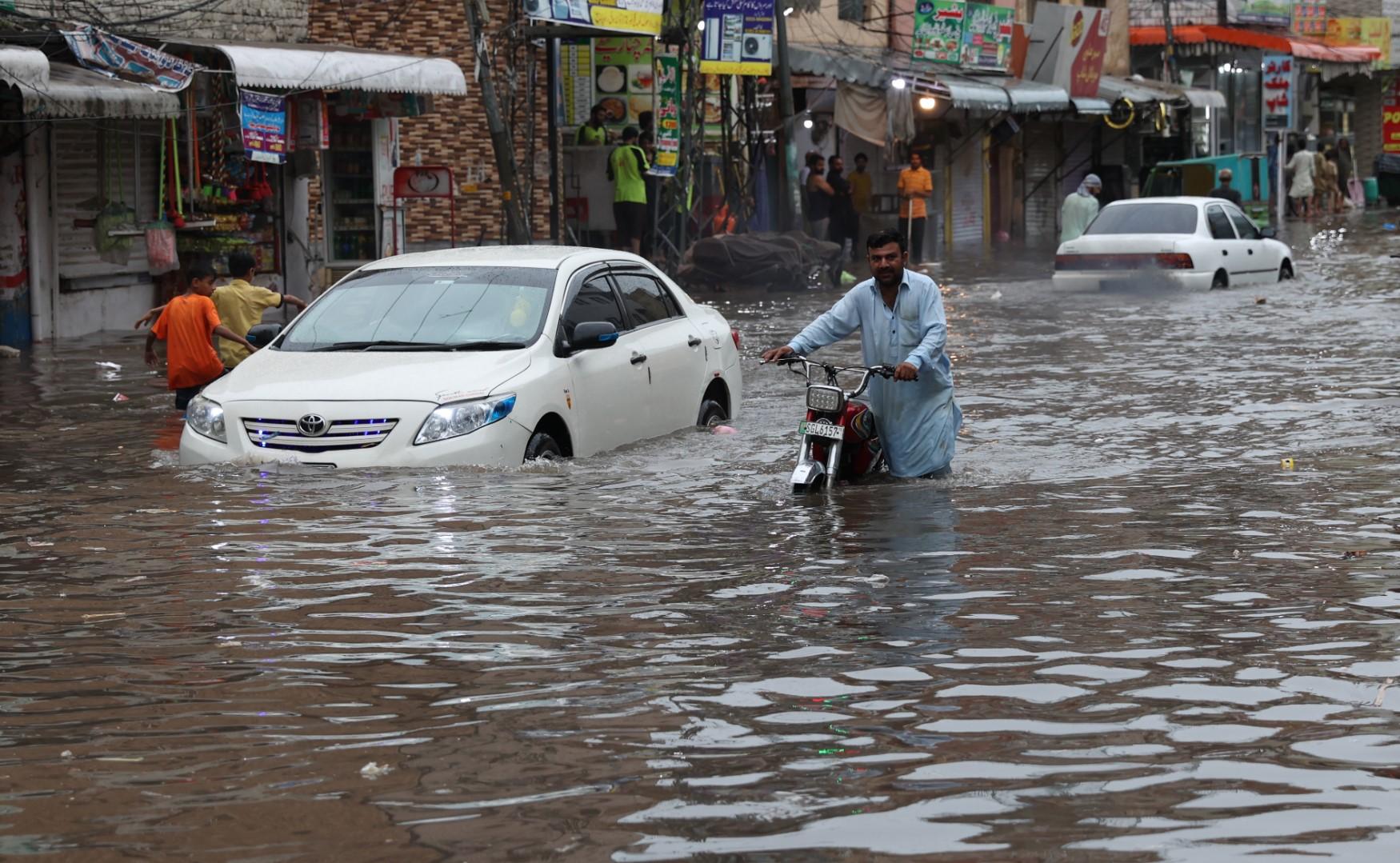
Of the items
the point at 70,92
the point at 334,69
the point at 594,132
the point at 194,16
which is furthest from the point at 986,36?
the point at 70,92

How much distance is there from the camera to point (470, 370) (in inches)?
419

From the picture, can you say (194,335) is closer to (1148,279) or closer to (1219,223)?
(1148,279)

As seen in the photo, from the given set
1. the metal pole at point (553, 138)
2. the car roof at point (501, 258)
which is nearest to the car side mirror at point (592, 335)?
the car roof at point (501, 258)

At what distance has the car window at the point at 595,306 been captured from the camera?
1146cm

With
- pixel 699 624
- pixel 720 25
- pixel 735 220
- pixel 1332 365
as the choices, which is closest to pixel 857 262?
pixel 735 220

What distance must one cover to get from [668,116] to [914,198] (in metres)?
6.97

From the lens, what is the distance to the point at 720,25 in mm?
29359

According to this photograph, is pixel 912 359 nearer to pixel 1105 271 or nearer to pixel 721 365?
pixel 721 365

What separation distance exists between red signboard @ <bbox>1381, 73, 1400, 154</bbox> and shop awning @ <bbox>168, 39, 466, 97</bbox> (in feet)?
165

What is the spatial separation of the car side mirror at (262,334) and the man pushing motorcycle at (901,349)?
131 inches

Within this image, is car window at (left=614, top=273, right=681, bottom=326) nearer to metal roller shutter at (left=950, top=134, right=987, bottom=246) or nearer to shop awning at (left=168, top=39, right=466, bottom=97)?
shop awning at (left=168, top=39, right=466, bottom=97)

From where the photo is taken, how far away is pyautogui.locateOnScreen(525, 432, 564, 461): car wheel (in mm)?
10656

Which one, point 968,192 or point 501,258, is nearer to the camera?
point 501,258

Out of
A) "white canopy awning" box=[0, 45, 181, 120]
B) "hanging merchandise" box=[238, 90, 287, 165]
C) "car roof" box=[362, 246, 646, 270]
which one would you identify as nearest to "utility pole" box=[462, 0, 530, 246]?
"hanging merchandise" box=[238, 90, 287, 165]
